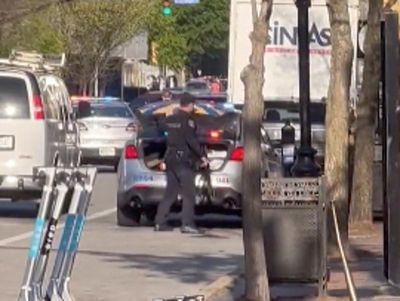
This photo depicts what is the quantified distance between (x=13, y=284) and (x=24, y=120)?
24.2 feet

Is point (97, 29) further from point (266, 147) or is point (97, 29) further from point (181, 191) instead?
point (181, 191)

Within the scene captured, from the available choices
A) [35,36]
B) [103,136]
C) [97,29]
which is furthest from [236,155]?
[97,29]

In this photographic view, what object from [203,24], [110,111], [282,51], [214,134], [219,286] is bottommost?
[219,286]

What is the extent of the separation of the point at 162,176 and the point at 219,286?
687 cm

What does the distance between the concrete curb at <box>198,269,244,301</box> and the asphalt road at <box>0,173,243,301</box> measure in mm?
166

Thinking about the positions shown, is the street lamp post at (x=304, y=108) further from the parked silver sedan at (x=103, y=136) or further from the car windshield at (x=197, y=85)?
the car windshield at (x=197, y=85)

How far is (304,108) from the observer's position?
672 inches

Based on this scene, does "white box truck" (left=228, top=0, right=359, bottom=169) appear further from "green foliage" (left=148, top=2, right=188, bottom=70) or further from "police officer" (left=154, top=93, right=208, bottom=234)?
"green foliage" (left=148, top=2, right=188, bottom=70)

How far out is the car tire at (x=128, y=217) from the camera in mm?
20828

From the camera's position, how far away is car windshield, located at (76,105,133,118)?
35.1 metres

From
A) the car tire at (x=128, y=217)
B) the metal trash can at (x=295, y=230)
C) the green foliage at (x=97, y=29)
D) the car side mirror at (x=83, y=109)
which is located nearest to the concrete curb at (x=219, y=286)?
the metal trash can at (x=295, y=230)

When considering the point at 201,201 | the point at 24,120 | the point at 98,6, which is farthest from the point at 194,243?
the point at 98,6

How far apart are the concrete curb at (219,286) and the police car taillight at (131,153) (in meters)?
5.96

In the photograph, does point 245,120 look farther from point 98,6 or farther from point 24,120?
point 98,6
